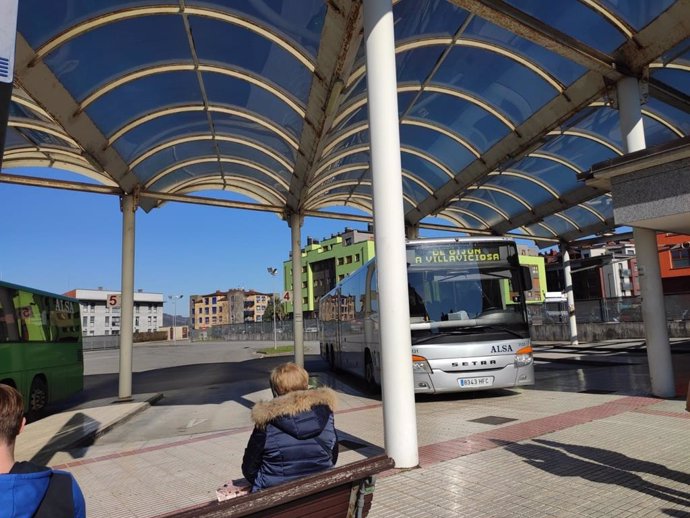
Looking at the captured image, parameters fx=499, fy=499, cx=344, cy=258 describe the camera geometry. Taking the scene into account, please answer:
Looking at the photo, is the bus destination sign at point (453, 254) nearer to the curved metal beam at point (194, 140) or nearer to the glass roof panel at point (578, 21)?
the glass roof panel at point (578, 21)

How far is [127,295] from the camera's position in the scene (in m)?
11.6

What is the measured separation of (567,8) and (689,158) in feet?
9.82

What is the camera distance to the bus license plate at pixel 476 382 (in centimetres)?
898

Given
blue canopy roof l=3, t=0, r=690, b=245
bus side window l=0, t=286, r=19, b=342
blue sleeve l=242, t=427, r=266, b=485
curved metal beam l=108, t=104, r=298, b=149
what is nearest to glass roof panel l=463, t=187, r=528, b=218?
blue canopy roof l=3, t=0, r=690, b=245

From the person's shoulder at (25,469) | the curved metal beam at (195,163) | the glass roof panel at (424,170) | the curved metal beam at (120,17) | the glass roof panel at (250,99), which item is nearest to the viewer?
the person's shoulder at (25,469)

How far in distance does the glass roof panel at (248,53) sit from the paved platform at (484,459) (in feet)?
18.8

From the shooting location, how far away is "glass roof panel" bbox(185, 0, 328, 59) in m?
6.80

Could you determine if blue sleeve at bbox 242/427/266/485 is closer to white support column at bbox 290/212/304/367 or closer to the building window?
white support column at bbox 290/212/304/367

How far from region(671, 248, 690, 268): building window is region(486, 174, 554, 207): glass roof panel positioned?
42.6 m

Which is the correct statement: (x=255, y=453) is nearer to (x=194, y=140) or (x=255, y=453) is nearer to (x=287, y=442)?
(x=287, y=442)

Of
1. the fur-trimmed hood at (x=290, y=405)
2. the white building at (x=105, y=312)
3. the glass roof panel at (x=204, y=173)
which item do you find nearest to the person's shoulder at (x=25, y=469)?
the fur-trimmed hood at (x=290, y=405)

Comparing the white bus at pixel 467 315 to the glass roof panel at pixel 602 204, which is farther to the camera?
the glass roof panel at pixel 602 204

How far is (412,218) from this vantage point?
16.1m

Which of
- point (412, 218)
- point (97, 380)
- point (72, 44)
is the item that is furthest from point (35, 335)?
point (412, 218)
